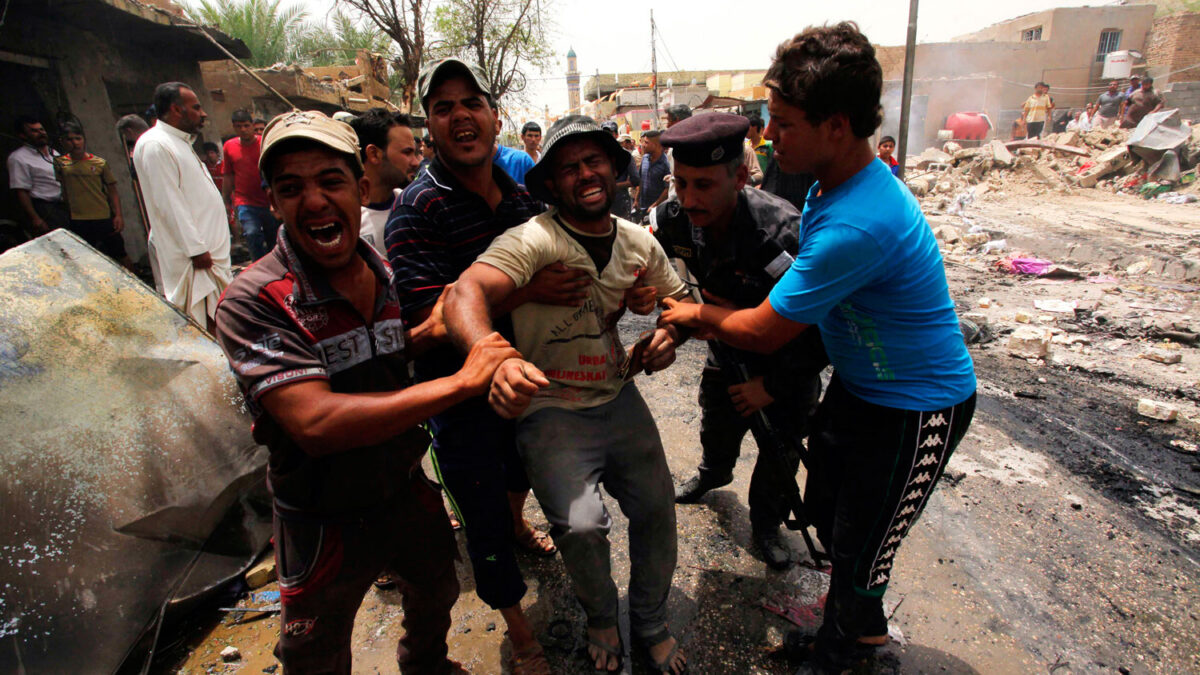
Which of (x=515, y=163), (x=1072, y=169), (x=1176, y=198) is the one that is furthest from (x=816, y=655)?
(x=1072, y=169)

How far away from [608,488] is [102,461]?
6.53 feet

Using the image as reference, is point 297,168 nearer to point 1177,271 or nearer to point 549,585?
point 549,585

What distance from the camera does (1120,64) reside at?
23.9 metres

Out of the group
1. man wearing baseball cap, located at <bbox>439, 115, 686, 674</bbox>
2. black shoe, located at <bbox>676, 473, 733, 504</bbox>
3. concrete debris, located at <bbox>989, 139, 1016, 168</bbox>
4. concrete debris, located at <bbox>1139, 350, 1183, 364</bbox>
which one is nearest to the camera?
man wearing baseball cap, located at <bbox>439, 115, 686, 674</bbox>

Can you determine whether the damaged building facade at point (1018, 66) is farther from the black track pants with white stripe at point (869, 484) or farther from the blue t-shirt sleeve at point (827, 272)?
the blue t-shirt sleeve at point (827, 272)

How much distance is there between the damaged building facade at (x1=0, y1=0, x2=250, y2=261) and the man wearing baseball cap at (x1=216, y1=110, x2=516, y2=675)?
6.09 m

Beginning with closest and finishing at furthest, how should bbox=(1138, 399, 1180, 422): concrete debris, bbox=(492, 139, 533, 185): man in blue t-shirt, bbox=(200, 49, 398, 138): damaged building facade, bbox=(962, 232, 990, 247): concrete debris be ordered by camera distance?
1. bbox=(492, 139, 533, 185): man in blue t-shirt
2. bbox=(1138, 399, 1180, 422): concrete debris
3. bbox=(962, 232, 990, 247): concrete debris
4. bbox=(200, 49, 398, 138): damaged building facade

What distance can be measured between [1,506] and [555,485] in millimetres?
1882

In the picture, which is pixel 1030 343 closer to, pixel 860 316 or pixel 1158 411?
pixel 1158 411

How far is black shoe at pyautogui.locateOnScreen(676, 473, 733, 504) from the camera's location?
9.96ft

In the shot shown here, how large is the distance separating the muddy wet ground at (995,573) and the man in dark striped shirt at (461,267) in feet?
1.79

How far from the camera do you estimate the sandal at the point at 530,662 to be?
216 centimetres

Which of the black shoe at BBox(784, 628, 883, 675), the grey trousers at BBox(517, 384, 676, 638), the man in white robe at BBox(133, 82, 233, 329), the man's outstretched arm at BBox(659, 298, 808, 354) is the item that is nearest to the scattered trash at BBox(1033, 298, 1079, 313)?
the black shoe at BBox(784, 628, 883, 675)

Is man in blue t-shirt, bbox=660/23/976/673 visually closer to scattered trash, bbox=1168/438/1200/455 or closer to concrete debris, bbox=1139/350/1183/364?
scattered trash, bbox=1168/438/1200/455
